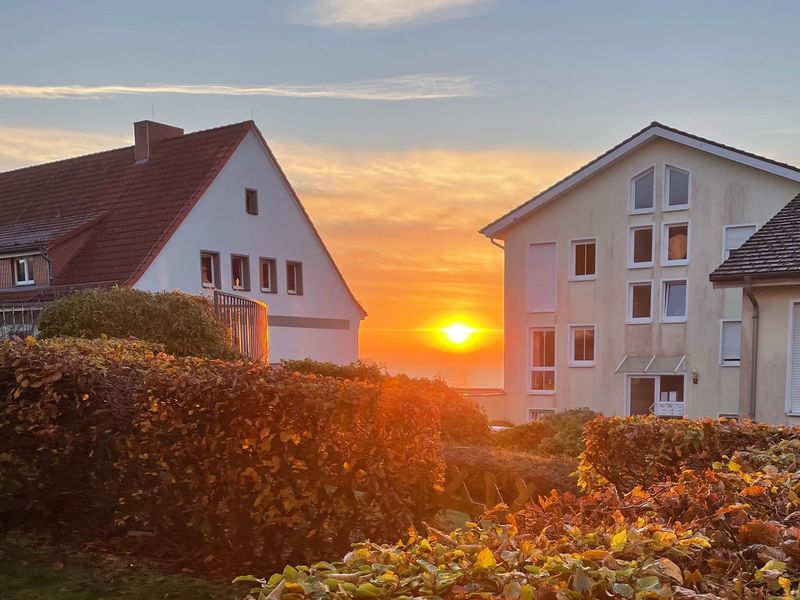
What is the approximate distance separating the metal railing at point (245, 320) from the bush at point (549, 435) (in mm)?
5976

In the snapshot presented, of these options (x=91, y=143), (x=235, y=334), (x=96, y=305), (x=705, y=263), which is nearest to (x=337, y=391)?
(x=96, y=305)

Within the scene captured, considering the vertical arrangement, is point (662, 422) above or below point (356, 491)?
above

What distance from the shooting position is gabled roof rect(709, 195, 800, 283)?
14.3 meters

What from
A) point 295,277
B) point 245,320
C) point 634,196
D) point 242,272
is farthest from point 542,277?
point 245,320

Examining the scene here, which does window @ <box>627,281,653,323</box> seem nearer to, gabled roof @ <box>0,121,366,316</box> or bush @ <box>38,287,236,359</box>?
gabled roof @ <box>0,121,366,316</box>

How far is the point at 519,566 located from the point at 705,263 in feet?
81.7

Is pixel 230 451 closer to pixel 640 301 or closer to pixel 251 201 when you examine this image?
pixel 640 301

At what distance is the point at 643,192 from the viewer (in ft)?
84.8

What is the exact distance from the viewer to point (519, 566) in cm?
217

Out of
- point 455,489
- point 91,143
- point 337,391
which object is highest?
point 91,143

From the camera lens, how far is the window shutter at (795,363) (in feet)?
46.7

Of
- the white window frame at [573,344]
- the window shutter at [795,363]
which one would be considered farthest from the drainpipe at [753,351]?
the white window frame at [573,344]

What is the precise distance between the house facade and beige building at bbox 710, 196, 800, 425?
57.6ft

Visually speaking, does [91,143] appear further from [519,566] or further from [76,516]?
[519,566]
